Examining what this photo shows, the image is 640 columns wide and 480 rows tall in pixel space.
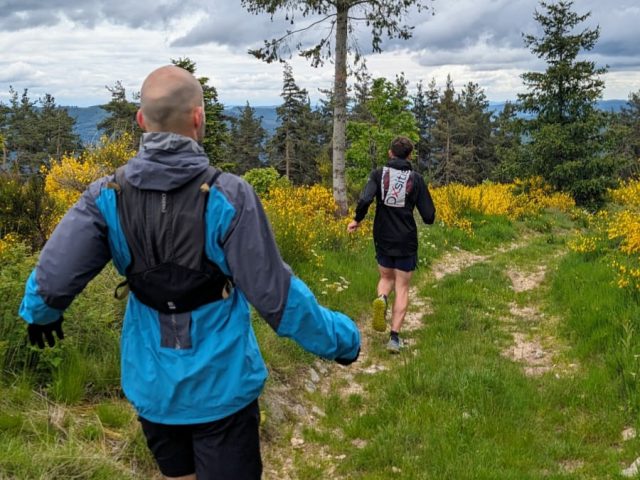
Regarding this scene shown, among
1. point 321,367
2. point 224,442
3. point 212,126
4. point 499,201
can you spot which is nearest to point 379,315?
point 321,367

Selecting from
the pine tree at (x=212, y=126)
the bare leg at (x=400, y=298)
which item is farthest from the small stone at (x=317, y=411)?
the pine tree at (x=212, y=126)

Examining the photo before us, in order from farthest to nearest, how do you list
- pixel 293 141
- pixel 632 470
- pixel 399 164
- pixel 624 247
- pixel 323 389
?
pixel 293 141 → pixel 624 247 → pixel 399 164 → pixel 323 389 → pixel 632 470

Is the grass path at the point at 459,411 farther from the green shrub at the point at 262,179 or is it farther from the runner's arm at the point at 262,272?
the green shrub at the point at 262,179

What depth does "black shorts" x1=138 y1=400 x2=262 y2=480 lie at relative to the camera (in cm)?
218

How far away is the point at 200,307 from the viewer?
2055mm

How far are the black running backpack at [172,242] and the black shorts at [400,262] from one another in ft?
14.7

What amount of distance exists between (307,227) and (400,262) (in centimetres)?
331

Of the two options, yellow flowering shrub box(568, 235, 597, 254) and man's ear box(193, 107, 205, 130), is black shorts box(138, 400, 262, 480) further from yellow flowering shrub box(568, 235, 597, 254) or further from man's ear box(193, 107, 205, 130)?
yellow flowering shrub box(568, 235, 597, 254)

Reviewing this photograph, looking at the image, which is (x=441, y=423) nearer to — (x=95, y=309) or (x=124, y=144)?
(x=95, y=309)

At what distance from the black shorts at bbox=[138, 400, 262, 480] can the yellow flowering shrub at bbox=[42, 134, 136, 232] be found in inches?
260

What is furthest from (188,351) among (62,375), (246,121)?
(246,121)

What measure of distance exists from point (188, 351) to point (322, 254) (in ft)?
22.7

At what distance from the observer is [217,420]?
7.09 feet

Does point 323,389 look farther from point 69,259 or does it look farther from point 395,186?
point 69,259
